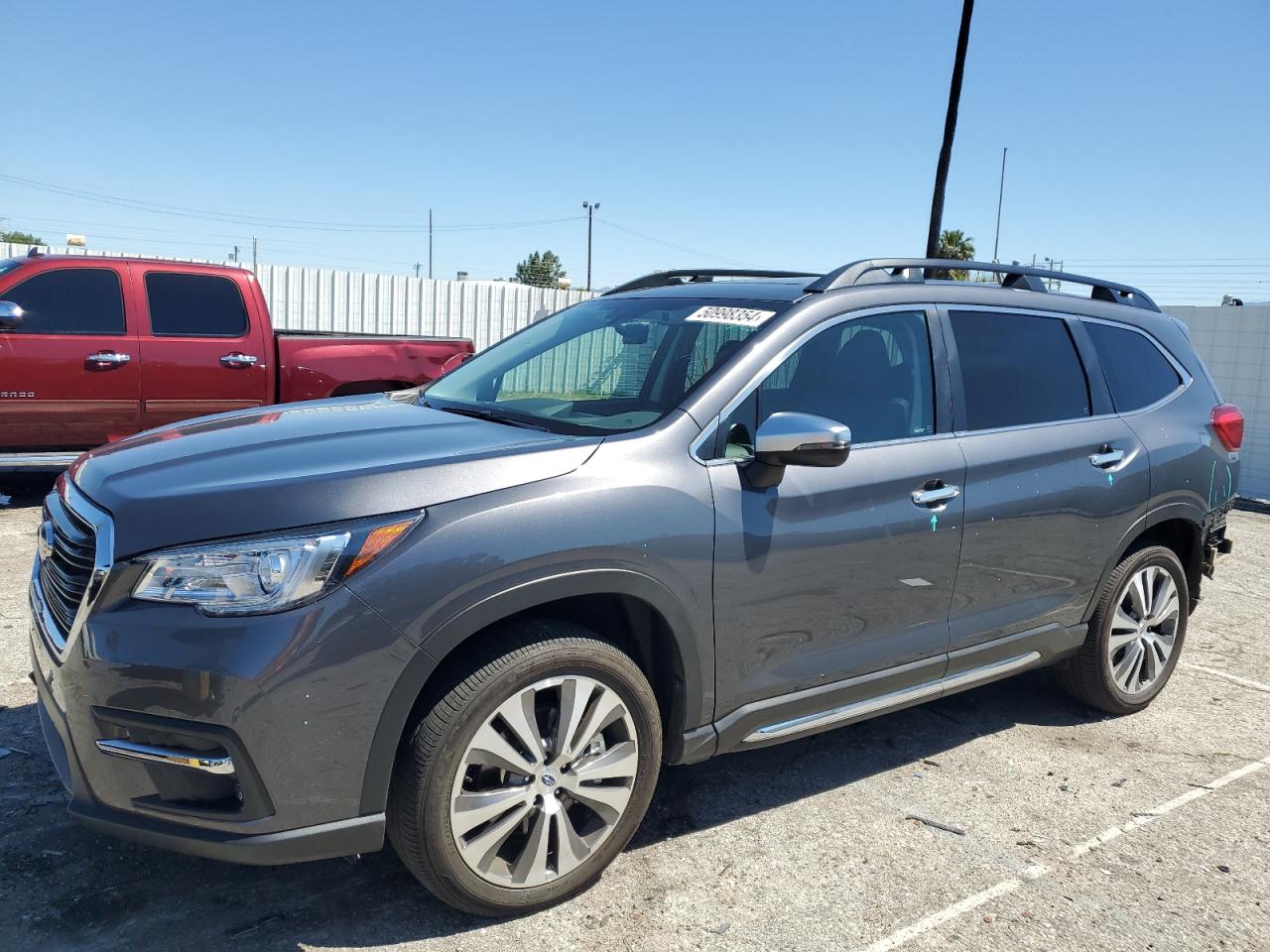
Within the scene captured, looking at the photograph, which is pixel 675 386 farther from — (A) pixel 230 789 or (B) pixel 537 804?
(A) pixel 230 789

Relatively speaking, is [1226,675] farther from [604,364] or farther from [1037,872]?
[604,364]

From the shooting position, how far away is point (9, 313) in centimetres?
754

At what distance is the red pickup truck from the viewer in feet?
25.7

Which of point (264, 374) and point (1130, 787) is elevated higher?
point (264, 374)

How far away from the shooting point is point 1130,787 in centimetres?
390

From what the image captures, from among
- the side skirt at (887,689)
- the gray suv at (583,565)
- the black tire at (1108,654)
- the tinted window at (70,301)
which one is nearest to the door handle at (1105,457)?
the gray suv at (583,565)


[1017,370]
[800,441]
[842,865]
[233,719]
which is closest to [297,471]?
[233,719]

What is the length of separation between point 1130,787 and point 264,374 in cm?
723

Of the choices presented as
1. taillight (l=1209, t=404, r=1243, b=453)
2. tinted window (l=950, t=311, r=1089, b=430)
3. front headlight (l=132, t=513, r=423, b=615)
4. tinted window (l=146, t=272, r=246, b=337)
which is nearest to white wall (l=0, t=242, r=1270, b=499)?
tinted window (l=146, t=272, r=246, b=337)

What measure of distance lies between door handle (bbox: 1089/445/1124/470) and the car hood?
233cm

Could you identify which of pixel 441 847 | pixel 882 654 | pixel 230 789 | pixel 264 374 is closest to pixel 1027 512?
pixel 882 654

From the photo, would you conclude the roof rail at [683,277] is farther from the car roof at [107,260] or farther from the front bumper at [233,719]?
the car roof at [107,260]

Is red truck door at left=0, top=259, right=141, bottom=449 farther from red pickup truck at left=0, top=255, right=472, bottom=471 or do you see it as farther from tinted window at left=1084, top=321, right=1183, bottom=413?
tinted window at left=1084, top=321, right=1183, bottom=413

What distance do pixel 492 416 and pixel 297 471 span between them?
0.93 m
